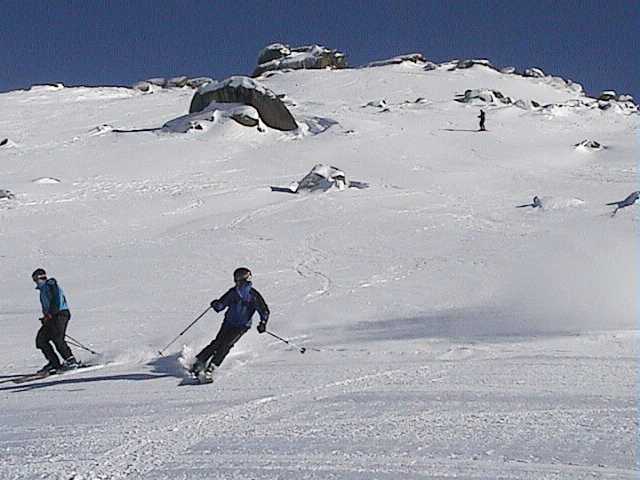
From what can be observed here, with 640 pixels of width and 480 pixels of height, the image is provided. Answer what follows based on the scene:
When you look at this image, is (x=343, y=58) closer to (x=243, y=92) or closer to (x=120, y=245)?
(x=243, y=92)

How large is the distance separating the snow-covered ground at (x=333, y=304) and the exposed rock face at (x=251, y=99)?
1.81 m

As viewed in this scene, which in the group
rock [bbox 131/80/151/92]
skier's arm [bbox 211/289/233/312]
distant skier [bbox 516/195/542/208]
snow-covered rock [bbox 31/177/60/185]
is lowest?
skier's arm [bbox 211/289/233/312]

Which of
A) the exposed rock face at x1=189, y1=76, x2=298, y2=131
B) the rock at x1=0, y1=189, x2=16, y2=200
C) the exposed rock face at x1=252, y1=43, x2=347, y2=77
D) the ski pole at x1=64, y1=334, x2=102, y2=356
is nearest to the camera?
the ski pole at x1=64, y1=334, x2=102, y2=356

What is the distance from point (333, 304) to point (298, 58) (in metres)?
85.7

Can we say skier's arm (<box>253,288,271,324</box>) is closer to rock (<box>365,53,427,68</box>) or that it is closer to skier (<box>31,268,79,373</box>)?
skier (<box>31,268,79,373</box>)

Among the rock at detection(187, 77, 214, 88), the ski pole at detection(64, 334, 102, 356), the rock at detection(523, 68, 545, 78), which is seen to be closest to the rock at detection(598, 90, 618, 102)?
the rock at detection(523, 68, 545, 78)

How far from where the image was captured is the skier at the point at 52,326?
368 inches

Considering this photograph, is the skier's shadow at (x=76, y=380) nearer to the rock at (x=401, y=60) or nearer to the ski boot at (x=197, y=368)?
the ski boot at (x=197, y=368)

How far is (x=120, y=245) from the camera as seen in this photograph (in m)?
19.6

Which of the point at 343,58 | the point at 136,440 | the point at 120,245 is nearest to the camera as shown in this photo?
the point at 136,440

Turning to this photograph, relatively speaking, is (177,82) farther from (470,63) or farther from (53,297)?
(53,297)

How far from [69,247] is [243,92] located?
21.5m

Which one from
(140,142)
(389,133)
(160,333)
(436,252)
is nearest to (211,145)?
(140,142)

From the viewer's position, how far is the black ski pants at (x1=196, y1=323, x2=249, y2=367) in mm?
8605
